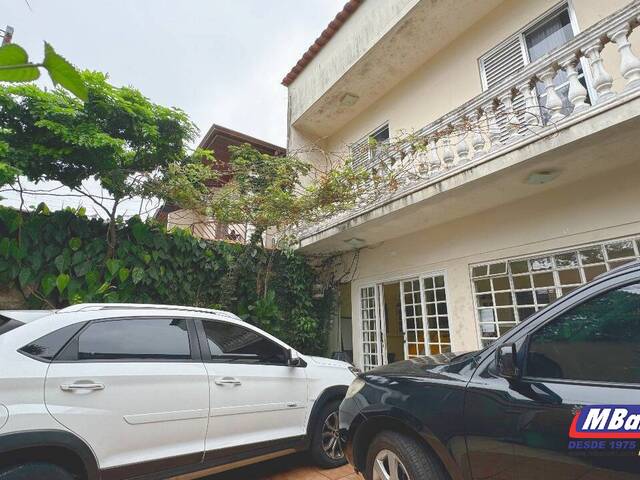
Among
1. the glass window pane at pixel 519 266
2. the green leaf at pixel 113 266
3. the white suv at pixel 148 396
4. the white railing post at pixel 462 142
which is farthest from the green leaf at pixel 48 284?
the glass window pane at pixel 519 266

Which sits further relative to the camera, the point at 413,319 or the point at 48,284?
the point at 413,319

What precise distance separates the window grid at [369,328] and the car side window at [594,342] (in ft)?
18.8

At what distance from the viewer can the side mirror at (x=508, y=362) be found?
1785 millimetres

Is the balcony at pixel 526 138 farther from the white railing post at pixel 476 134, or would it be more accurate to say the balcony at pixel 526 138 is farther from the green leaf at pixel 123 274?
the green leaf at pixel 123 274

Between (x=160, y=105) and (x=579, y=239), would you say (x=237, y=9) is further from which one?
(x=579, y=239)

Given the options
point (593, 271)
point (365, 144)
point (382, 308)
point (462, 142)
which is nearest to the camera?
point (593, 271)

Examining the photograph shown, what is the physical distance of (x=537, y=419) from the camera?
5.44ft

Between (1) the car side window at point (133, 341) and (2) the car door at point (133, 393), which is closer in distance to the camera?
(2) the car door at point (133, 393)

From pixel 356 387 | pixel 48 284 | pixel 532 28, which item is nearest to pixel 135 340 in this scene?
pixel 356 387

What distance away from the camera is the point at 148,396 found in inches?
104

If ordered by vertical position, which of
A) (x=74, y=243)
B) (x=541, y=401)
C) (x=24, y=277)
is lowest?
(x=541, y=401)

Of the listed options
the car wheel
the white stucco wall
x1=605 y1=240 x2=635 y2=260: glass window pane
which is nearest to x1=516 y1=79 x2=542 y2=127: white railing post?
the white stucco wall

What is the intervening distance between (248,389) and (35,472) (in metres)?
1.53

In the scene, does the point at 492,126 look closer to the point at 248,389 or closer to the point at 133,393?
the point at 248,389
